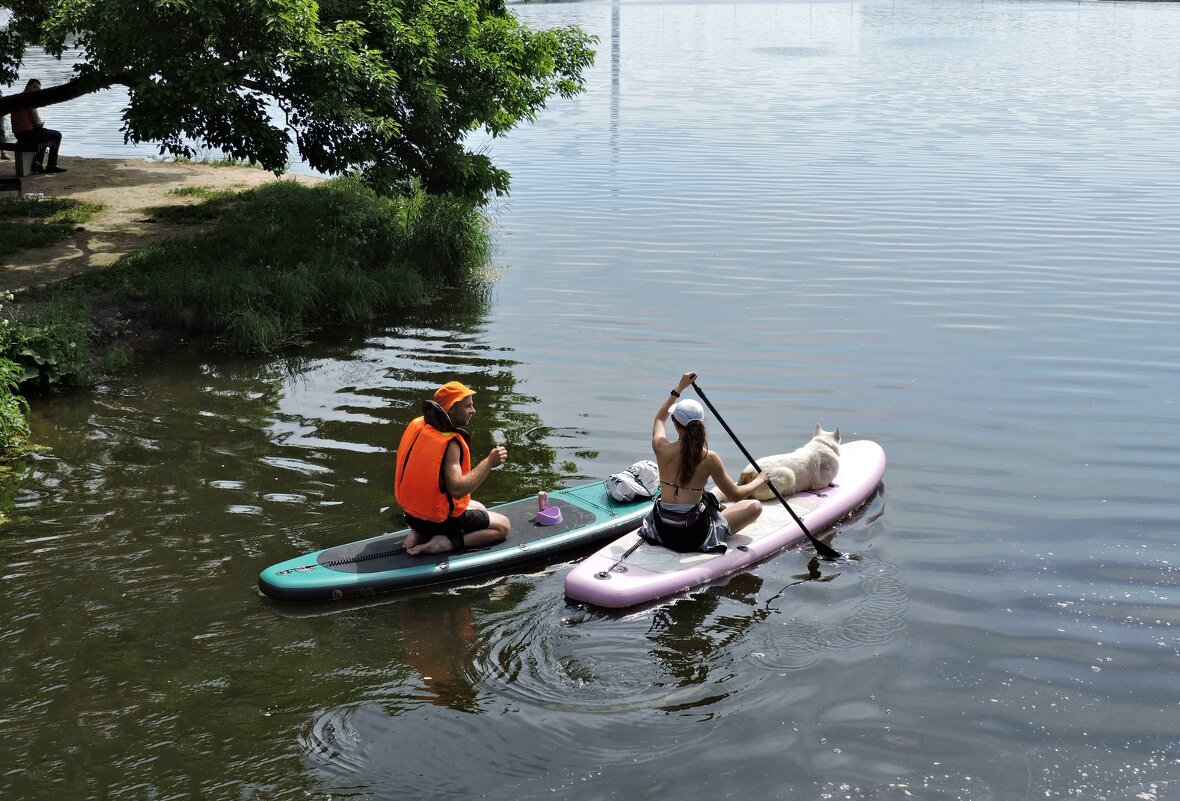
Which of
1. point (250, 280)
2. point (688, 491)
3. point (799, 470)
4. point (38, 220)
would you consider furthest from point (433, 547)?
point (38, 220)

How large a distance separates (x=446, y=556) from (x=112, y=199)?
11.4m

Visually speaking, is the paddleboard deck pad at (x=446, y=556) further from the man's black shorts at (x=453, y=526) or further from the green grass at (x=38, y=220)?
the green grass at (x=38, y=220)

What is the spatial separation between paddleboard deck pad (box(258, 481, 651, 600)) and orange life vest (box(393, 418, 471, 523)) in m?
0.30

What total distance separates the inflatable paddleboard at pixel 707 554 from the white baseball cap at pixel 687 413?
0.97 m

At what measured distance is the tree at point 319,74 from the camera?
12.3 meters

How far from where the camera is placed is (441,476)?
25.8 feet

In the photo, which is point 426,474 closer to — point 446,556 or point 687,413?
point 446,556

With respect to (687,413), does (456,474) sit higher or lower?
lower

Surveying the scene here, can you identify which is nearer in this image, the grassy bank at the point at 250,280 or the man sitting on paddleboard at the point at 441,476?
the man sitting on paddleboard at the point at 441,476

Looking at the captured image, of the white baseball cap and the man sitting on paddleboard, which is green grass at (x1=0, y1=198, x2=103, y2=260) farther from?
the white baseball cap

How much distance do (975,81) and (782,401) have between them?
28.9m

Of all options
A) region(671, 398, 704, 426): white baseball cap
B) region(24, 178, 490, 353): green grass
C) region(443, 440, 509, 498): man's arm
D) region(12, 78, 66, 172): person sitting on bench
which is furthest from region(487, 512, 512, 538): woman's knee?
region(12, 78, 66, 172): person sitting on bench

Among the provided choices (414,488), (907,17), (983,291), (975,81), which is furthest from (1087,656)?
(907,17)

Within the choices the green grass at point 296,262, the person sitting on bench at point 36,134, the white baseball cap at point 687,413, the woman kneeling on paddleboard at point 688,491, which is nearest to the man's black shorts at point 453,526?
the woman kneeling on paddleboard at point 688,491
